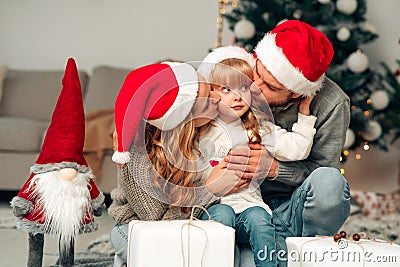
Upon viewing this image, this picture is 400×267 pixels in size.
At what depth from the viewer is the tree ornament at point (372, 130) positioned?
3885 millimetres

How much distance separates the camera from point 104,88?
4.18 m

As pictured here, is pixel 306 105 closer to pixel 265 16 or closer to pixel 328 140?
pixel 328 140

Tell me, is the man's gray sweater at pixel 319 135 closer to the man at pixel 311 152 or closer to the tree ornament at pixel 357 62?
the man at pixel 311 152

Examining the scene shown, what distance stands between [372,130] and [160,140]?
239 centimetres

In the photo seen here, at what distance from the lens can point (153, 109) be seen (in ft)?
5.64

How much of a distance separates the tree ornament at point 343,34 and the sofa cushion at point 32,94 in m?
1.69

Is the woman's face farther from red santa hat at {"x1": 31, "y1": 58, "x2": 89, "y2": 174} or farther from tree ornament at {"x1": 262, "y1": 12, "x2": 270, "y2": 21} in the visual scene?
tree ornament at {"x1": 262, "y1": 12, "x2": 270, "y2": 21}

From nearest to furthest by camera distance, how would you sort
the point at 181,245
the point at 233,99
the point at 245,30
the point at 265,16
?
the point at 181,245 < the point at 233,99 < the point at 245,30 < the point at 265,16

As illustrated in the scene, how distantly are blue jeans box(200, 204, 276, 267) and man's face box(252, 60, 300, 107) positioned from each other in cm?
32

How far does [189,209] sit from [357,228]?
1823 millimetres

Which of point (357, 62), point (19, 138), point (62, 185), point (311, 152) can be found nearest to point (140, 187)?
point (62, 185)

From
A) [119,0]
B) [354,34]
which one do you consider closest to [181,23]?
[119,0]

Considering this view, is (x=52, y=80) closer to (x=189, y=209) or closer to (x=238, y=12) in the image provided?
(x=238, y=12)

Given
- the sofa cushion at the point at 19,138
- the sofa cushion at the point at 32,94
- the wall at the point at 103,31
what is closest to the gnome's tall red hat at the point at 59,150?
the sofa cushion at the point at 19,138
